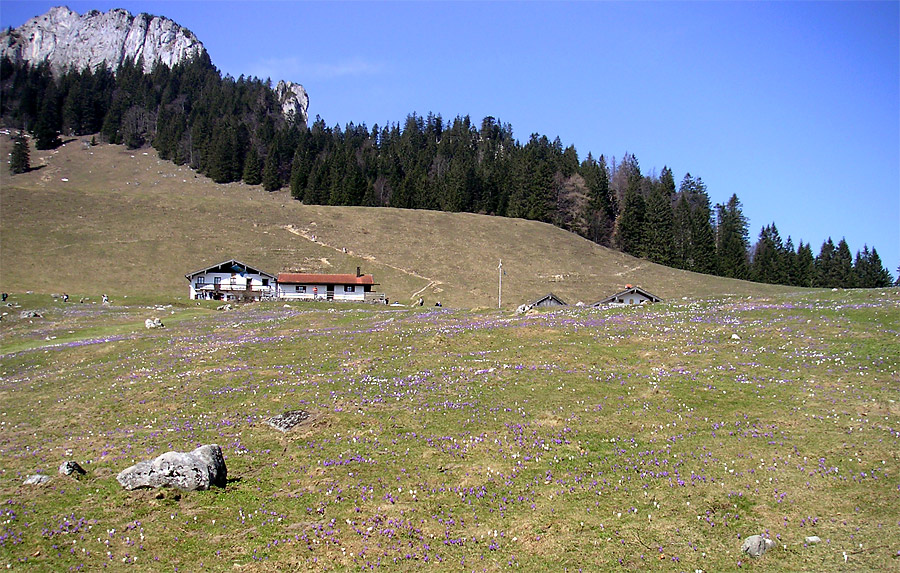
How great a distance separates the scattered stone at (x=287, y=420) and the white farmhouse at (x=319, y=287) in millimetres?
66544

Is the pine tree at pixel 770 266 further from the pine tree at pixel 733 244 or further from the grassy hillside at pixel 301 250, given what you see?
the grassy hillside at pixel 301 250

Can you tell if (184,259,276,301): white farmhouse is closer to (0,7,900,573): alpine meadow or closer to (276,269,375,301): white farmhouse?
(276,269,375,301): white farmhouse

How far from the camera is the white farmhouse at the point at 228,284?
302 feet

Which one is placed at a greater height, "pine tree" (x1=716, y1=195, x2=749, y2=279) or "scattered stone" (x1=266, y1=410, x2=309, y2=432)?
"pine tree" (x1=716, y1=195, x2=749, y2=279)

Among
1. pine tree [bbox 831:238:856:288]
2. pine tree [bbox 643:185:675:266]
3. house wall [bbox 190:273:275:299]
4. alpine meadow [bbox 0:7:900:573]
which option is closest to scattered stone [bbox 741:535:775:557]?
alpine meadow [bbox 0:7:900:573]

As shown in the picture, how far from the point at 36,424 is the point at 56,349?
2159 cm

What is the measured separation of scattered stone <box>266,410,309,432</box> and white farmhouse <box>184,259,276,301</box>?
67858 mm

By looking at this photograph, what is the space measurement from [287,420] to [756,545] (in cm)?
1825

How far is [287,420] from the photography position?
2611 centimetres

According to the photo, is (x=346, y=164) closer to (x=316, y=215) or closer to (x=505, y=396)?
(x=316, y=215)

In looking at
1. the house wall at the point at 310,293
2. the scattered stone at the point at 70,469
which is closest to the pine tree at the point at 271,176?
the house wall at the point at 310,293

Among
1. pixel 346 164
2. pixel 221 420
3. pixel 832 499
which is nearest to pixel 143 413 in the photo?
pixel 221 420

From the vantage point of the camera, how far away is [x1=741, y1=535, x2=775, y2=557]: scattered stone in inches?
625

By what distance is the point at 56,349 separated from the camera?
1845 inches
